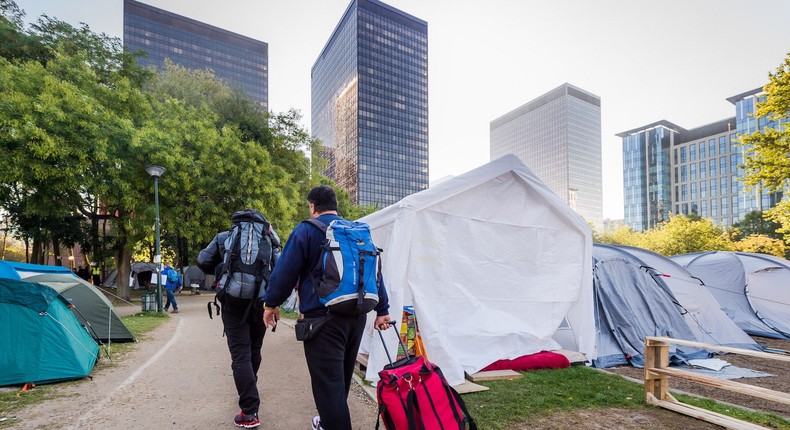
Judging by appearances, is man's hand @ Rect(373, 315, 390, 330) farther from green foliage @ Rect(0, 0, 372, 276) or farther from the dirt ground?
green foliage @ Rect(0, 0, 372, 276)

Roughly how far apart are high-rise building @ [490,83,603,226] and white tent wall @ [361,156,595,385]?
161 m

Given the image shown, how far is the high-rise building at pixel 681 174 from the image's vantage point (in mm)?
89812

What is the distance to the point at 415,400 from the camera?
265 cm

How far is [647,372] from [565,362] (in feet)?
5.68

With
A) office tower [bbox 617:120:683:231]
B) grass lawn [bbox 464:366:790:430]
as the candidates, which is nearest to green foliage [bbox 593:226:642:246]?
office tower [bbox 617:120:683:231]

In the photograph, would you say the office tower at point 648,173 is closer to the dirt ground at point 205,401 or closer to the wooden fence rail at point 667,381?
the wooden fence rail at point 667,381

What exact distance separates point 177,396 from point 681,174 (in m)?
120

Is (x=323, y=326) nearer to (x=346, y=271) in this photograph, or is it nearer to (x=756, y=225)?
(x=346, y=271)

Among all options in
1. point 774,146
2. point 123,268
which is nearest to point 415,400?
Result: point 774,146

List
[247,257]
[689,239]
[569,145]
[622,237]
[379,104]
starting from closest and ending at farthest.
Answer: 1. [247,257]
2. [689,239]
3. [622,237]
4. [379,104]
5. [569,145]

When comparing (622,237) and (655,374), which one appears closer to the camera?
(655,374)

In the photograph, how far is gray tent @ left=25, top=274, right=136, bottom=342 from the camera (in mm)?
7461

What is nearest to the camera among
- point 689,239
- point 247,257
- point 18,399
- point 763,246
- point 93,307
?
point 247,257

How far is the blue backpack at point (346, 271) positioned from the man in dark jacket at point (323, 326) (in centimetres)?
8
